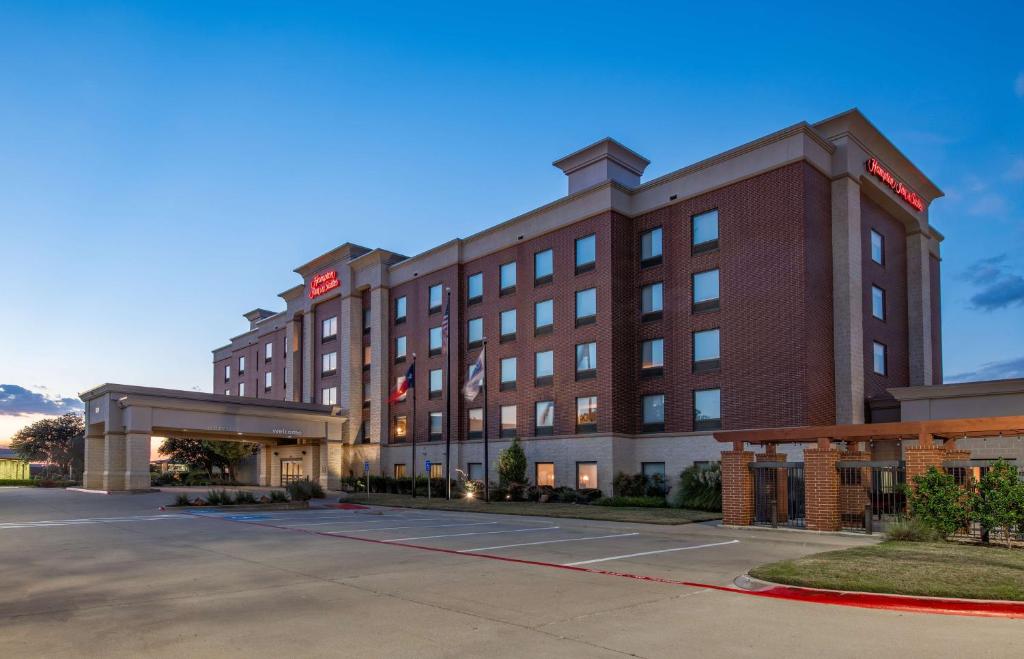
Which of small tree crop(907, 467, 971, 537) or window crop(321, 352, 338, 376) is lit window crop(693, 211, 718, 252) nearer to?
small tree crop(907, 467, 971, 537)

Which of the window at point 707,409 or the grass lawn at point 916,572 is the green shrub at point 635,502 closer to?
the window at point 707,409

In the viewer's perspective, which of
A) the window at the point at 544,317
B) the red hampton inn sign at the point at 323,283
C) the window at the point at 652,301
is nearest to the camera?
the window at the point at 652,301

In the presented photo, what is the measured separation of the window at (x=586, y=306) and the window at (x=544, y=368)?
3.17 metres

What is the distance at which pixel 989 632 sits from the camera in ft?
31.4

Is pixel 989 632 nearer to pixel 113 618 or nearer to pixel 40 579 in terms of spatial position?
pixel 113 618

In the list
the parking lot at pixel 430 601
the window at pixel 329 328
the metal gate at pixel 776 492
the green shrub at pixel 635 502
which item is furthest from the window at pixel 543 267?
the parking lot at pixel 430 601

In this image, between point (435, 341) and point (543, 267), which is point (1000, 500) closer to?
point (543, 267)

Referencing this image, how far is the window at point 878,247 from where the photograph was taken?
4106 centimetres

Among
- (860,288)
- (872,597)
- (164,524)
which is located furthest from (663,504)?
(872,597)

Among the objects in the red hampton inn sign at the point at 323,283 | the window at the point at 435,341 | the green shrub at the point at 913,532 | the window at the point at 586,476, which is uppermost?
the red hampton inn sign at the point at 323,283

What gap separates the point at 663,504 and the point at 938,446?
16409mm

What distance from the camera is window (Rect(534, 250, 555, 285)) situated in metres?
47.6

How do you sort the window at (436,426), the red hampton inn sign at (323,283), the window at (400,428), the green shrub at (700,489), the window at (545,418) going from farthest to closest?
1. the red hampton inn sign at (323,283)
2. the window at (400,428)
3. the window at (436,426)
4. the window at (545,418)
5. the green shrub at (700,489)

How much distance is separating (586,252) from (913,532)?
28.4 m
